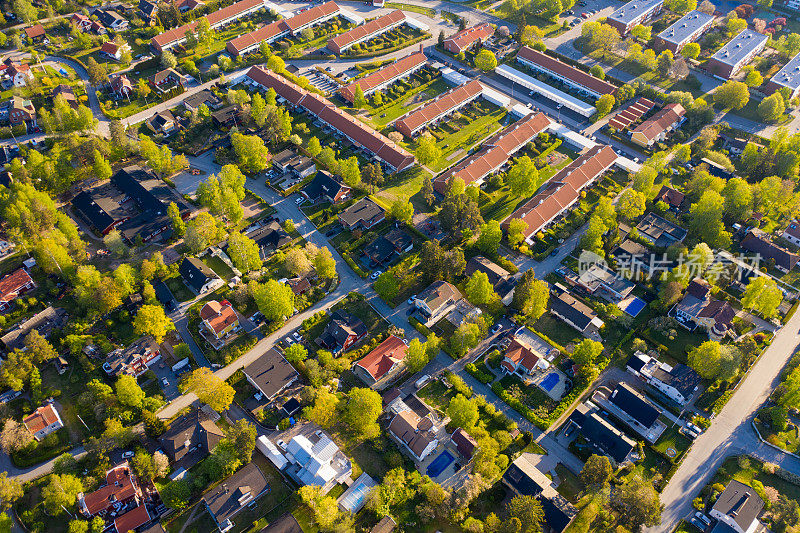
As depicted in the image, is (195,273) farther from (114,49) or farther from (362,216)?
(114,49)

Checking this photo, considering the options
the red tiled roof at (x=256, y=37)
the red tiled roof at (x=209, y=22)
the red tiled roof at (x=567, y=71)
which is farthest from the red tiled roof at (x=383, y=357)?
the red tiled roof at (x=209, y=22)

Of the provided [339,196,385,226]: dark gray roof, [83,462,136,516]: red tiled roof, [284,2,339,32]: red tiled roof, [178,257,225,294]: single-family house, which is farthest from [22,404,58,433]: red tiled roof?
[284,2,339,32]: red tiled roof

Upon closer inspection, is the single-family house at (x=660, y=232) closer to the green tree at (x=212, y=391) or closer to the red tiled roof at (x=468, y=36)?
the red tiled roof at (x=468, y=36)

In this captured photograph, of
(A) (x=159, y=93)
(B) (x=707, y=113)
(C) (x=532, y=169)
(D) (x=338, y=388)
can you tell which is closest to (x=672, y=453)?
(D) (x=338, y=388)

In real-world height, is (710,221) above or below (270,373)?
above

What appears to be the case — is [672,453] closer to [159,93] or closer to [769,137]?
[769,137]

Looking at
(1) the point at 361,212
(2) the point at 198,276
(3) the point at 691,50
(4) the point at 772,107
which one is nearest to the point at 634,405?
(1) the point at 361,212
